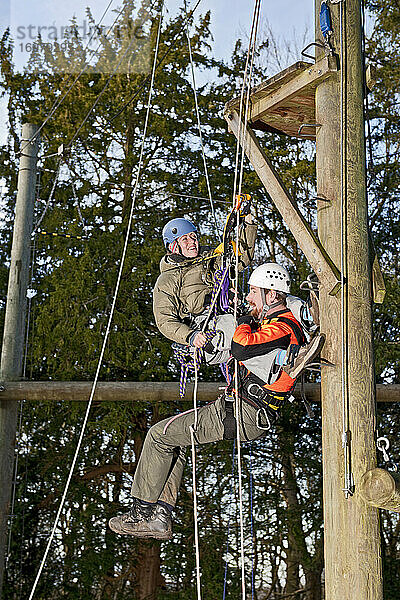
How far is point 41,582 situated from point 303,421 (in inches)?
127

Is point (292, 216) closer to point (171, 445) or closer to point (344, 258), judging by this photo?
point (344, 258)

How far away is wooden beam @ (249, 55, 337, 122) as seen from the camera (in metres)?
3.14

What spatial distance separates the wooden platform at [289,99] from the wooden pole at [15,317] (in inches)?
111

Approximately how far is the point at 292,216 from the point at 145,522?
1.55 meters

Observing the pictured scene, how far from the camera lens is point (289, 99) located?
132 inches

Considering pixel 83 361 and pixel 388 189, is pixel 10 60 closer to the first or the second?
pixel 83 361

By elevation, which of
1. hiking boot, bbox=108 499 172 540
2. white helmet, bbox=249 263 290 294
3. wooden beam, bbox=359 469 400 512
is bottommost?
hiking boot, bbox=108 499 172 540

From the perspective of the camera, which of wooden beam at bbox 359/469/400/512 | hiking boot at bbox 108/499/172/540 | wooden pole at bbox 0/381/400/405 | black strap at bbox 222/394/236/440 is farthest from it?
wooden pole at bbox 0/381/400/405

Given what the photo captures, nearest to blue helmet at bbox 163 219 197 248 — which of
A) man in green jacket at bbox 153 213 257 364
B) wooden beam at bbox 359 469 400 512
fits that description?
man in green jacket at bbox 153 213 257 364

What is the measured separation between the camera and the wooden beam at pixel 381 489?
2.69 m

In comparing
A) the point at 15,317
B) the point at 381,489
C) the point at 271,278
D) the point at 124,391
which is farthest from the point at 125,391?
the point at 381,489

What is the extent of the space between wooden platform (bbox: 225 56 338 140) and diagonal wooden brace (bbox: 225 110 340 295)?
0.12m

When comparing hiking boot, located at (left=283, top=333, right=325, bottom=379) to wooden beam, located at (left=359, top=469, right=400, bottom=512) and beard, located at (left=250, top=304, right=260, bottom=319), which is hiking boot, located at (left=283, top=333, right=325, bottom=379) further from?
wooden beam, located at (left=359, top=469, right=400, bottom=512)

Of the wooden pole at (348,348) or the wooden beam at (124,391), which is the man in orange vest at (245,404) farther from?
the wooden beam at (124,391)
